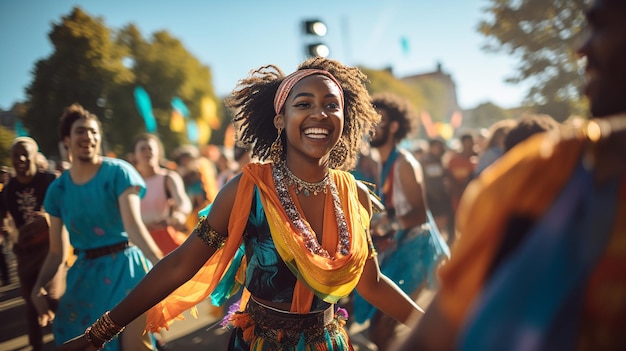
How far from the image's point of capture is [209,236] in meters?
1.83

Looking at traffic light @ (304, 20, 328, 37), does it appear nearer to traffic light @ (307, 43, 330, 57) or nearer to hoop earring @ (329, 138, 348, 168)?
traffic light @ (307, 43, 330, 57)

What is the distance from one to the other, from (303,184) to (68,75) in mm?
25734

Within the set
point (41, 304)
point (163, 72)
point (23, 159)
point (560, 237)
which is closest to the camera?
point (560, 237)

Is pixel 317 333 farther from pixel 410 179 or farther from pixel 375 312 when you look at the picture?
pixel 410 179

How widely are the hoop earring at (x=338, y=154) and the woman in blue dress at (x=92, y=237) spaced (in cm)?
136

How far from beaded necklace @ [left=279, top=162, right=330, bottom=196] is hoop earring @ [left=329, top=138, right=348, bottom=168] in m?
0.32

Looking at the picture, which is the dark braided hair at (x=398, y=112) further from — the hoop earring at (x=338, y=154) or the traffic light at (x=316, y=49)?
the traffic light at (x=316, y=49)

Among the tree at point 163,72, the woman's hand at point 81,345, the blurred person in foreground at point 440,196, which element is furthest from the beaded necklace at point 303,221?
the tree at point 163,72

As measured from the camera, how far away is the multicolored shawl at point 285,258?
176 cm

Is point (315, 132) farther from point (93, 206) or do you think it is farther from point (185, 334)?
point (185, 334)

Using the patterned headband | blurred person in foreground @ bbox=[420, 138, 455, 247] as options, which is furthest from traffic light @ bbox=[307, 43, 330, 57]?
the patterned headband

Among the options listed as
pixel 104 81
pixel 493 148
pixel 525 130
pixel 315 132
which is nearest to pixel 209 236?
pixel 315 132

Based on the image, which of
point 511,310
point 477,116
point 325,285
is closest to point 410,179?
point 325,285

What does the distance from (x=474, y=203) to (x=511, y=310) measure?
0.69ft
